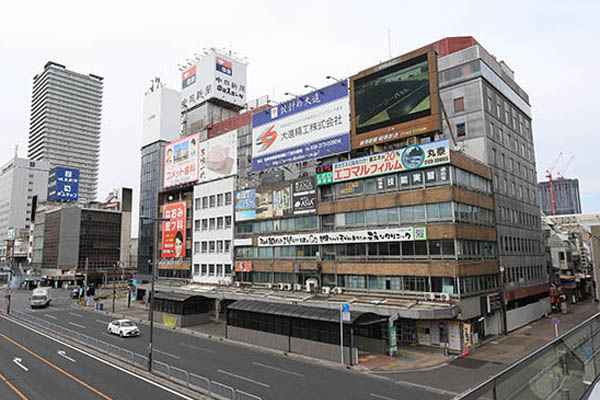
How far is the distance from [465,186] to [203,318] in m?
36.5

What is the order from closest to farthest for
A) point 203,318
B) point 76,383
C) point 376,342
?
point 76,383, point 376,342, point 203,318

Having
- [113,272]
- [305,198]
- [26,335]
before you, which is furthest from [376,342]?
[113,272]

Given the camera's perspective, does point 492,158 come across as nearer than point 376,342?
No

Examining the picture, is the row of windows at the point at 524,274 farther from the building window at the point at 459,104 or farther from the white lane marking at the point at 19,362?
the white lane marking at the point at 19,362

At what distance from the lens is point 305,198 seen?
157 ft

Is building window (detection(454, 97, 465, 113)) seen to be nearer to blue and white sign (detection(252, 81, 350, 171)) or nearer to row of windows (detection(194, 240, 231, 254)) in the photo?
blue and white sign (detection(252, 81, 350, 171))

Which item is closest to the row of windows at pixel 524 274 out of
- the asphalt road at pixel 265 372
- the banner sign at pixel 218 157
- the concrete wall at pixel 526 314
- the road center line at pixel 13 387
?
the concrete wall at pixel 526 314

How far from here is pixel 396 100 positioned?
136 feet

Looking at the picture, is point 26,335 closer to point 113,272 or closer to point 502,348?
point 502,348

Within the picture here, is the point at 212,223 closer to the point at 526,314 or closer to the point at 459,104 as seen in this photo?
the point at 459,104

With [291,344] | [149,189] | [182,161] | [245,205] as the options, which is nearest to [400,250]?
[291,344]

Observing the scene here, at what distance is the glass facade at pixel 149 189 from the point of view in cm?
9794

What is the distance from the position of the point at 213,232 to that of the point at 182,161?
1656 cm

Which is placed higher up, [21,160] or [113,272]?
[21,160]
